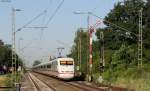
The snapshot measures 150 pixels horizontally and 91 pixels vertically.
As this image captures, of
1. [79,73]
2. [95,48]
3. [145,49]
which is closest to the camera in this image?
[79,73]

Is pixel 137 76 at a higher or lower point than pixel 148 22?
lower

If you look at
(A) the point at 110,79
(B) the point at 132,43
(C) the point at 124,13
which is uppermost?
(C) the point at 124,13

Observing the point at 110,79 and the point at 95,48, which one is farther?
the point at 95,48

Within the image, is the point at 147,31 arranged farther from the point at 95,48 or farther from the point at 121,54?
the point at 95,48

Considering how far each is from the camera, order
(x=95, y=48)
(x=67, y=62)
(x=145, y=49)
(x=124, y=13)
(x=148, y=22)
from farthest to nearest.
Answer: (x=95, y=48) < (x=124, y=13) < (x=148, y=22) < (x=145, y=49) < (x=67, y=62)

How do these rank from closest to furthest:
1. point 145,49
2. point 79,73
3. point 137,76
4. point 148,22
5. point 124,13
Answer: point 137,76, point 79,73, point 145,49, point 148,22, point 124,13

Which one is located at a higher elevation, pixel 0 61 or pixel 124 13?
pixel 124 13

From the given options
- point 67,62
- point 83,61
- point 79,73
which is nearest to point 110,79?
point 67,62

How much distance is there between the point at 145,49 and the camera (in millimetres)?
89438

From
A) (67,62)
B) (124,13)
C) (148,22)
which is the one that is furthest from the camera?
(124,13)

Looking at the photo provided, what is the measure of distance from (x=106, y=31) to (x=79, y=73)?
90.0 ft

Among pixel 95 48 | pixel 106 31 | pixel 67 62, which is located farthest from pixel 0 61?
pixel 67 62

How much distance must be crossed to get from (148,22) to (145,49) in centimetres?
900

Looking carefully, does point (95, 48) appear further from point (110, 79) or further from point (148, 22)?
point (110, 79)
